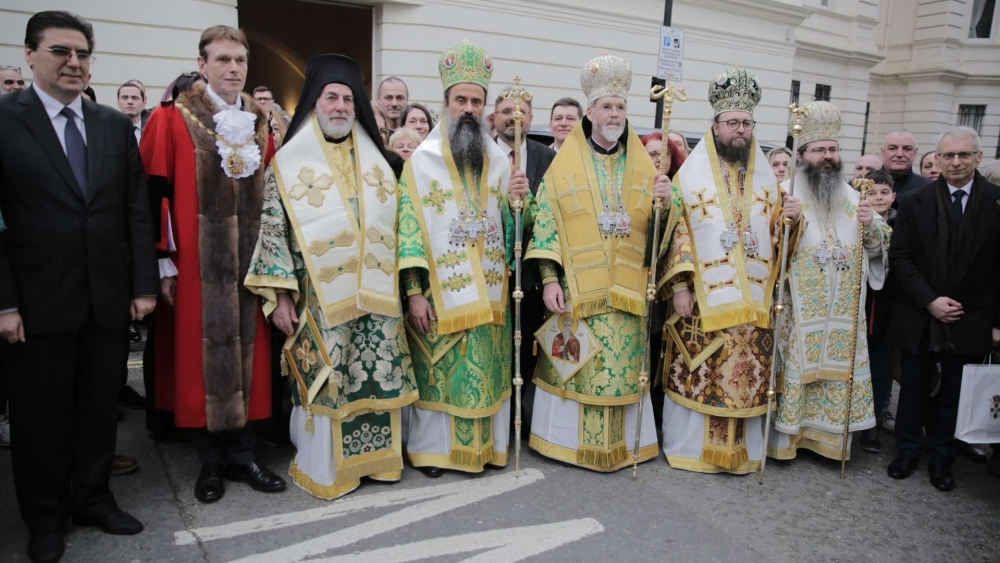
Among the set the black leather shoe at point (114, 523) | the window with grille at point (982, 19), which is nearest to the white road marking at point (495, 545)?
the black leather shoe at point (114, 523)

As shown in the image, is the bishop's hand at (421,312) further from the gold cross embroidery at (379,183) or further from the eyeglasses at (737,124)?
the eyeglasses at (737,124)

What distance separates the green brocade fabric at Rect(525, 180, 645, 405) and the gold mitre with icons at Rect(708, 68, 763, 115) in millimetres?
1234

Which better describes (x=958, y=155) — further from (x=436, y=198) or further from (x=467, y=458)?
(x=467, y=458)

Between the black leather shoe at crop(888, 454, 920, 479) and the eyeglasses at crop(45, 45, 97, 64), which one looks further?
the black leather shoe at crop(888, 454, 920, 479)

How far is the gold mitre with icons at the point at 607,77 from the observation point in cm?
413

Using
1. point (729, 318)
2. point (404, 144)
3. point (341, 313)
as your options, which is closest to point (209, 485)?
point (341, 313)

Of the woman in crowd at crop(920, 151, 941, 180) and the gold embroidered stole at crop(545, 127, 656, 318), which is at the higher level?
the woman in crowd at crop(920, 151, 941, 180)

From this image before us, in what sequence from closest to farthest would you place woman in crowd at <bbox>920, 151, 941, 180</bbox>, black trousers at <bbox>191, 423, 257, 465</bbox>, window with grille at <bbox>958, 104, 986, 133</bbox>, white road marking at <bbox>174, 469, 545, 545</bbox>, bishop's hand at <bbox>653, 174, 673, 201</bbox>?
1. white road marking at <bbox>174, 469, 545, 545</bbox>
2. black trousers at <bbox>191, 423, 257, 465</bbox>
3. bishop's hand at <bbox>653, 174, 673, 201</bbox>
4. woman in crowd at <bbox>920, 151, 941, 180</bbox>
5. window with grille at <bbox>958, 104, 986, 133</bbox>

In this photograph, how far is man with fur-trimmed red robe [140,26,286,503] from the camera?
3.56m

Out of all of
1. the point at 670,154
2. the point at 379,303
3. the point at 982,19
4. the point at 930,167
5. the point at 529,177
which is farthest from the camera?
the point at 982,19

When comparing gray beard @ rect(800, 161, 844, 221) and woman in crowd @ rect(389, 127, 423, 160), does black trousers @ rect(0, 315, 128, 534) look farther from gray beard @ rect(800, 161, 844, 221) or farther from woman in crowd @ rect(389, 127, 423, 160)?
gray beard @ rect(800, 161, 844, 221)

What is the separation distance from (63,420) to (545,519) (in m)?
2.34

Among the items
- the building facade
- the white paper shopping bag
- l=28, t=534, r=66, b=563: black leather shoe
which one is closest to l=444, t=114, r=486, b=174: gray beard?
l=28, t=534, r=66, b=563: black leather shoe

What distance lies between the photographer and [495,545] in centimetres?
341
